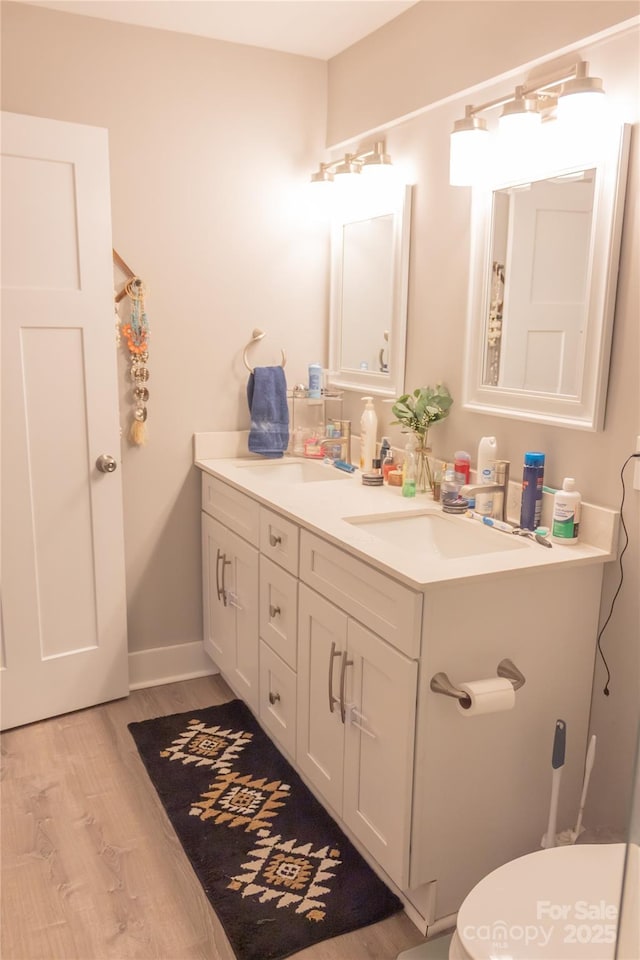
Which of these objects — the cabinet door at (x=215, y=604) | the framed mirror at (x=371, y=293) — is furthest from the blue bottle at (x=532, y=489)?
the cabinet door at (x=215, y=604)

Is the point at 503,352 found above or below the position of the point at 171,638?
above

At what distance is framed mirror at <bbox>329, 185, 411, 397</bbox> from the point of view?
2.61 metres

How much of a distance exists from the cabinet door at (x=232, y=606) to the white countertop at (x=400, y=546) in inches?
9.9

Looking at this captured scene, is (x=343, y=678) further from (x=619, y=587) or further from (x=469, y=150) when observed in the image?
(x=469, y=150)

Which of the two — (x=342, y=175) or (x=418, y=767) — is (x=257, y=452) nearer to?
(x=342, y=175)

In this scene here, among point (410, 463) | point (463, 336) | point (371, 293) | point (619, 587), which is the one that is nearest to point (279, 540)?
point (410, 463)

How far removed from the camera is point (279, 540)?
226cm

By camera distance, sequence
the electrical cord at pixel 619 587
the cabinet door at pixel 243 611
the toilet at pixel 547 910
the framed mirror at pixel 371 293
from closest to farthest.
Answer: the toilet at pixel 547 910, the electrical cord at pixel 619 587, the cabinet door at pixel 243 611, the framed mirror at pixel 371 293

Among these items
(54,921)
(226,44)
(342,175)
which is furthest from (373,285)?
(54,921)

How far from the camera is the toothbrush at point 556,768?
177 cm

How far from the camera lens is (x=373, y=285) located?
9.05 ft

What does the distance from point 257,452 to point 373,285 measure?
2.52 feet

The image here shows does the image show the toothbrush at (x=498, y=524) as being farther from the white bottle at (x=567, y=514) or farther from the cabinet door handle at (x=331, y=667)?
the cabinet door handle at (x=331, y=667)

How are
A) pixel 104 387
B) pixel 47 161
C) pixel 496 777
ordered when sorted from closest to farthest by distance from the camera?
1. pixel 496 777
2. pixel 47 161
3. pixel 104 387
